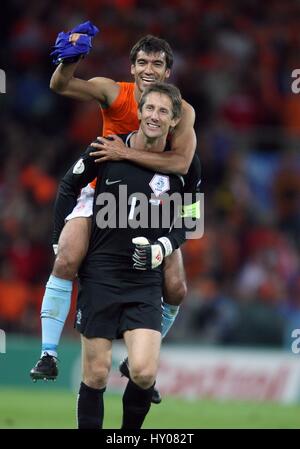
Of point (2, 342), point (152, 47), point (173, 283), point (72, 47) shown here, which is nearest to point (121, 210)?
point (173, 283)

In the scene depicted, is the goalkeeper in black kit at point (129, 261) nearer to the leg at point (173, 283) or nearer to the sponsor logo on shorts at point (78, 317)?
the sponsor logo on shorts at point (78, 317)

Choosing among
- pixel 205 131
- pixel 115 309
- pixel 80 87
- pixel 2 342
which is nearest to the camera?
pixel 115 309

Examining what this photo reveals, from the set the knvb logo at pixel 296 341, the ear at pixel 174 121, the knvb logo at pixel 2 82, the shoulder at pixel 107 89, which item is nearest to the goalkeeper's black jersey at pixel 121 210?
the ear at pixel 174 121

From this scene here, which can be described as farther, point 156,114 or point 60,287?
point 60,287

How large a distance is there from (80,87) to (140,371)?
2.13 metres

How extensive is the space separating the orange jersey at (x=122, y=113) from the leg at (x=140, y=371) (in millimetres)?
1692

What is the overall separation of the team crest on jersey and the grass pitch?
104 inches

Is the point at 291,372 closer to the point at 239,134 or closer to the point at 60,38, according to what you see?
the point at 239,134

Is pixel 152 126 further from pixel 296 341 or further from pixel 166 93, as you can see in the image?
pixel 296 341

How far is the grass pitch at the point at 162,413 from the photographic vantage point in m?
10.9

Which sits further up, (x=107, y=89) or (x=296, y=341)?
(x=107, y=89)

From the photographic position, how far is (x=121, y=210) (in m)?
8.35

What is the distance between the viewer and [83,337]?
8.29 m
